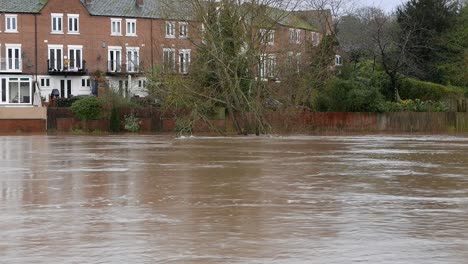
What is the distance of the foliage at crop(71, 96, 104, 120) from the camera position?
63844 millimetres

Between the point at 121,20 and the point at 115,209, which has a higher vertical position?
the point at 121,20

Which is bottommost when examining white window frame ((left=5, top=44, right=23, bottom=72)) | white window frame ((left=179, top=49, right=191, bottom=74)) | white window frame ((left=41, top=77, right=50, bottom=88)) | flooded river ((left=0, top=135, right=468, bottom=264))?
flooded river ((left=0, top=135, right=468, bottom=264))

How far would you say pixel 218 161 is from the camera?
93.7 feet

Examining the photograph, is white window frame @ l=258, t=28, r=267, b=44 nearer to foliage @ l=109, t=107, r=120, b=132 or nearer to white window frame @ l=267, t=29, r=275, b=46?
white window frame @ l=267, t=29, r=275, b=46

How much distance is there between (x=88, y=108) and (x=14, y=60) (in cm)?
1412

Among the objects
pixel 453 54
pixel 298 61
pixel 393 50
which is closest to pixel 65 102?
pixel 298 61

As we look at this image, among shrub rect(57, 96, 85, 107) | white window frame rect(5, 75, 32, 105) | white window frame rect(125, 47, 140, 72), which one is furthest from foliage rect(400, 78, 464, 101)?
white window frame rect(5, 75, 32, 105)

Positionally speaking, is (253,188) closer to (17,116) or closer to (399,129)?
(399,129)

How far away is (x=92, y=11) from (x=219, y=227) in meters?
66.6

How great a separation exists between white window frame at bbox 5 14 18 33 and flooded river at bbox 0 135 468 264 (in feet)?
161

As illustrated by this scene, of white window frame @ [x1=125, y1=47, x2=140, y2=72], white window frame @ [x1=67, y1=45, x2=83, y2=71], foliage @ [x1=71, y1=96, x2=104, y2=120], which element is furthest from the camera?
white window frame @ [x1=125, y1=47, x2=140, y2=72]

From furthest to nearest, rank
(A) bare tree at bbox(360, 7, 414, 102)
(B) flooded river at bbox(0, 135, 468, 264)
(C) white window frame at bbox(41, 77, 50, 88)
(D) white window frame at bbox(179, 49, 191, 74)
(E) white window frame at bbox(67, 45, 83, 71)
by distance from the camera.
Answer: (E) white window frame at bbox(67, 45, 83, 71) < (C) white window frame at bbox(41, 77, 50, 88) < (A) bare tree at bbox(360, 7, 414, 102) < (D) white window frame at bbox(179, 49, 191, 74) < (B) flooded river at bbox(0, 135, 468, 264)

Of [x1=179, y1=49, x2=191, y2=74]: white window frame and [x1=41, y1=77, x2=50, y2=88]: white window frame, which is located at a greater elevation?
[x1=179, y1=49, x2=191, y2=74]: white window frame

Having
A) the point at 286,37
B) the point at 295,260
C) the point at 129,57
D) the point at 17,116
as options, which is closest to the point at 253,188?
the point at 295,260
